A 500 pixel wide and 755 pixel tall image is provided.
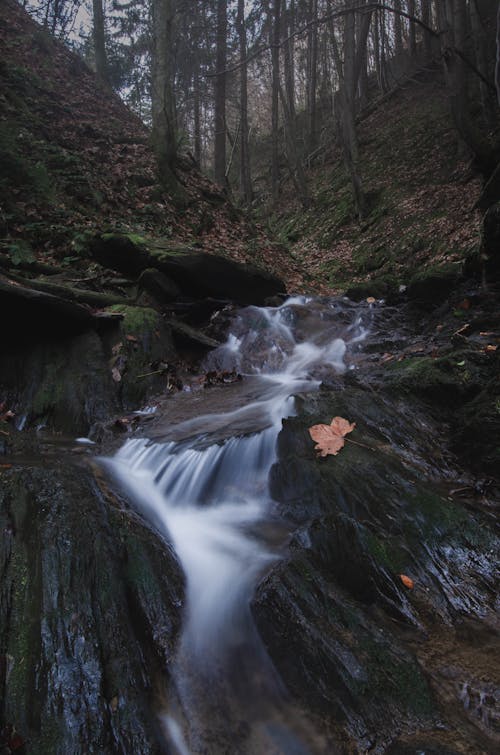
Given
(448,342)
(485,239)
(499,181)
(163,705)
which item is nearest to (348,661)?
(163,705)

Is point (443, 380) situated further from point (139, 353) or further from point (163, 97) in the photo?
point (163, 97)

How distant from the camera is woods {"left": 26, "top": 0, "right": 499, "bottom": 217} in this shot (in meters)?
9.68

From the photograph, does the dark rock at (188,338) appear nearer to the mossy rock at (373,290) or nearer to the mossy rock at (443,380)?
the mossy rock at (443,380)

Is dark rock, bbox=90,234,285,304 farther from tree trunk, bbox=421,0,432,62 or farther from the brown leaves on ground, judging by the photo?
tree trunk, bbox=421,0,432,62

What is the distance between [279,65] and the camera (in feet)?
78.9

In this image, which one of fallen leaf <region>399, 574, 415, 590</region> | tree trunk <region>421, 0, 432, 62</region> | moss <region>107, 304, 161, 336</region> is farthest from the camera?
tree trunk <region>421, 0, 432, 62</region>

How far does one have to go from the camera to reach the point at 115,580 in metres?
2.43

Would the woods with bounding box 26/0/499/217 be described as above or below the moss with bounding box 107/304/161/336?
above

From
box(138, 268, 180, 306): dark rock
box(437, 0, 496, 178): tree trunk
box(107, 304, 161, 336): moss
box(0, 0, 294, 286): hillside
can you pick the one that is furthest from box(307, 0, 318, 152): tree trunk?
box(107, 304, 161, 336): moss

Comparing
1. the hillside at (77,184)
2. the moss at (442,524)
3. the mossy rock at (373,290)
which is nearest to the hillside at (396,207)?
the mossy rock at (373,290)

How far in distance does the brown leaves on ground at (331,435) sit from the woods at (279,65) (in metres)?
4.20

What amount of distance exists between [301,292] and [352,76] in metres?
9.36

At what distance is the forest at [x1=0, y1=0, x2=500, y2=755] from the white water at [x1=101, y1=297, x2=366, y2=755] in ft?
0.05

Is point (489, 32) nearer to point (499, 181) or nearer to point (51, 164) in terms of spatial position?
point (499, 181)
